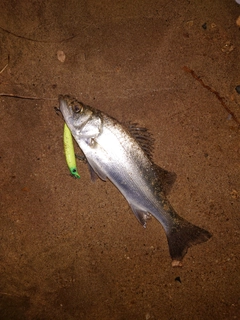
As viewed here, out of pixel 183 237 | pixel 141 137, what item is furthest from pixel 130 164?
pixel 183 237

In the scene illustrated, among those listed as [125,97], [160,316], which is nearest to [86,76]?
[125,97]

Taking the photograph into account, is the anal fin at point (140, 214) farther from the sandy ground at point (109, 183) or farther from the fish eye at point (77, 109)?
the fish eye at point (77, 109)

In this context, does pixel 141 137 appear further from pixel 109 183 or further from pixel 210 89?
pixel 210 89

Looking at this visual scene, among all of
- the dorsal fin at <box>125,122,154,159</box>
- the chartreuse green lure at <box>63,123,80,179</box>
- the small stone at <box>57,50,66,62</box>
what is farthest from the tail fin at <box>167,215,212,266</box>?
the small stone at <box>57,50,66,62</box>

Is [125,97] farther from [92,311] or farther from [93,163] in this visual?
[92,311]

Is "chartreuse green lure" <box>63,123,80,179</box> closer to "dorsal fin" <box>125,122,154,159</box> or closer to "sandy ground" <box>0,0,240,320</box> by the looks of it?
"sandy ground" <box>0,0,240,320</box>
